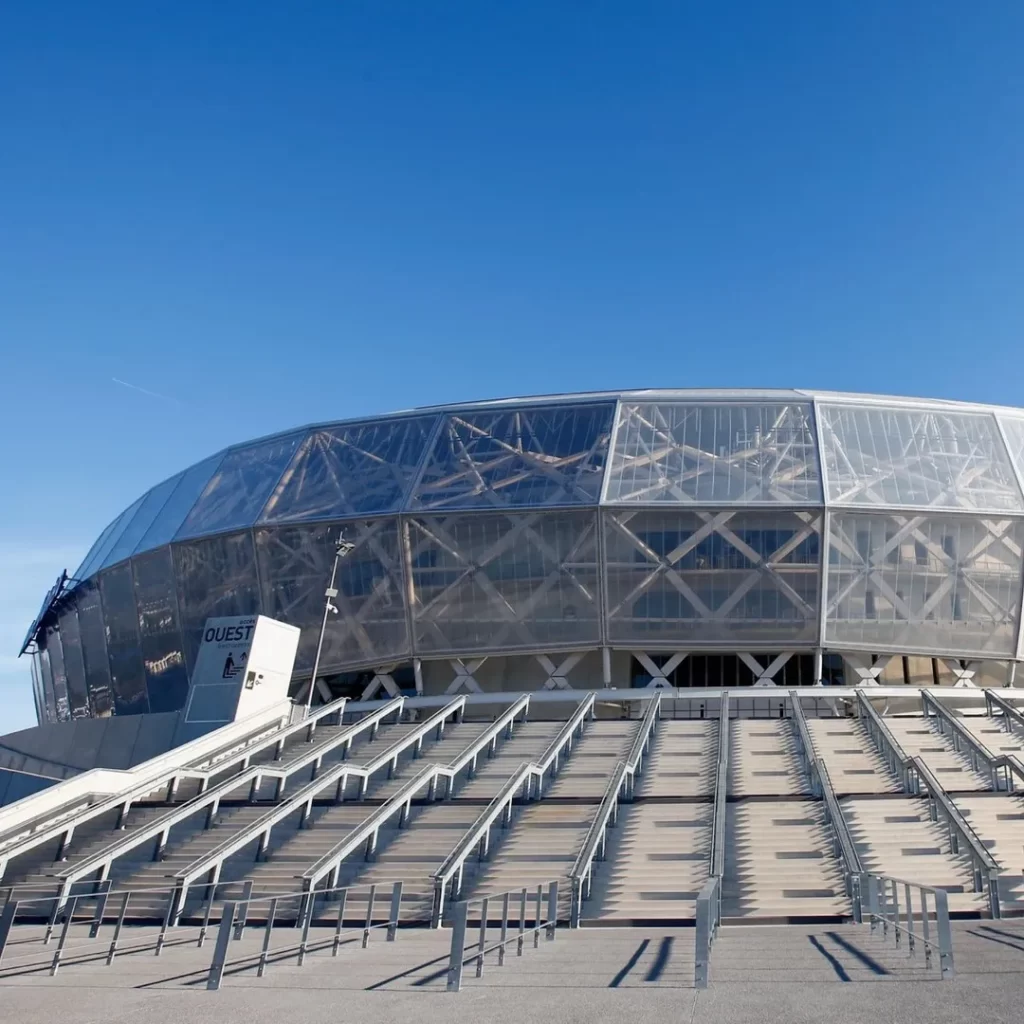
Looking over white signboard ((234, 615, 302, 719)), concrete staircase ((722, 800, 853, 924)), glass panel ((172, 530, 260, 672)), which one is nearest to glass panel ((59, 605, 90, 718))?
glass panel ((172, 530, 260, 672))

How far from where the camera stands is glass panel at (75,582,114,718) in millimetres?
47156

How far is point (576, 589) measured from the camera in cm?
3675

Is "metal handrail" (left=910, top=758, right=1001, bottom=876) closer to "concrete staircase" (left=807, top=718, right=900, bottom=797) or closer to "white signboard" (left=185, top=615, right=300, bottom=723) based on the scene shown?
"concrete staircase" (left=807, top=718, right=900, bottom=797)

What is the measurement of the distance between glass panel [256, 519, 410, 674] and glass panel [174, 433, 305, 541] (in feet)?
6.71

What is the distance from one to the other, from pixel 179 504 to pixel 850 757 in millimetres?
31320

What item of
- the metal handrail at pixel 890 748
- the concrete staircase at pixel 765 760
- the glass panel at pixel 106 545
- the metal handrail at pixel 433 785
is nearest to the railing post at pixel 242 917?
the metal handrail at pixel 433 785

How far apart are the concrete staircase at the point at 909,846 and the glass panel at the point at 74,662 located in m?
39.4

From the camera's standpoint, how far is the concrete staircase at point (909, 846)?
52.7 feet

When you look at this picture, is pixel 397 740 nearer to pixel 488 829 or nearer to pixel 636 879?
pixel 488 829

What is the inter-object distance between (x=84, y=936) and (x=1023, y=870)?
13.8m

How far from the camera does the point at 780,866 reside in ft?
55.5

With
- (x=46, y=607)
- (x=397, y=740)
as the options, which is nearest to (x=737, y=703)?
(x=397, y=740)

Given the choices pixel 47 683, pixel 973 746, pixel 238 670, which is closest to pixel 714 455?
pixel 973 746

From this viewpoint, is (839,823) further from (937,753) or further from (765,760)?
(937,753)
